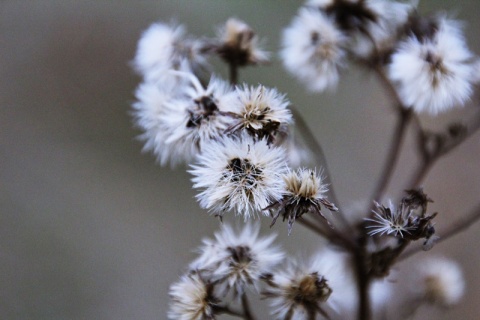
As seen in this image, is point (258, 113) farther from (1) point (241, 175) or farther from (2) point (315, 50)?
(2) point (315, 50)

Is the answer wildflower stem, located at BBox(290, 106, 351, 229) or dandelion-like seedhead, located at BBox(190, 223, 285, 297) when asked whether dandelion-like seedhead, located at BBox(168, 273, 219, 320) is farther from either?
wildflower stem, located at BBox(290, 106, 351, 229)

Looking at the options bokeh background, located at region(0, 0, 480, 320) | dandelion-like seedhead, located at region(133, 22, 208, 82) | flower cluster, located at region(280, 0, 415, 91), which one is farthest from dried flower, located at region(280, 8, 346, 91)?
bokeh background, located at region(0, 0, 480, 320)

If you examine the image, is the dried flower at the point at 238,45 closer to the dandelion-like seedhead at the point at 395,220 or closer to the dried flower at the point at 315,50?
the dried flower at the point at 315,50

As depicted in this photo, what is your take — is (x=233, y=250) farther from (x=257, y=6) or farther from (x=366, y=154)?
(x=257, y=6)

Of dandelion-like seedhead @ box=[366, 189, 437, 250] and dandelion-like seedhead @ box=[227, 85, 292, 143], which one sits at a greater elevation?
dandelion-like seedhead @ box=[227, 85, 292, 143]

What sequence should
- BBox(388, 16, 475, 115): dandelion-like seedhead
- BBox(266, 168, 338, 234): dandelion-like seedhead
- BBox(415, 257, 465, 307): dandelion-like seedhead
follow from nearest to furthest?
1. BBox(266, 168, 338, 234): dandelion-like seedhead
2. BBox(388, 16, 475, 115): dandelion-like seedhead
3. BBox(415, 257, 465, 307): dandelion-like seedhead

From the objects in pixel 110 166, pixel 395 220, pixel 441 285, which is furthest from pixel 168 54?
pixel 110 166
